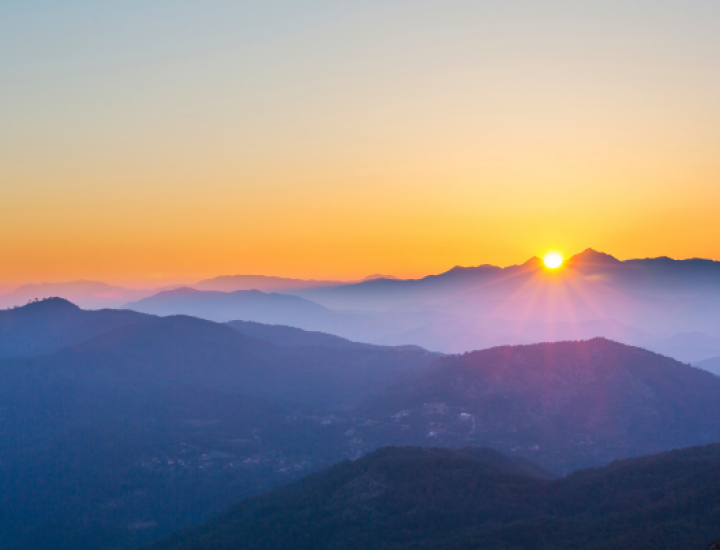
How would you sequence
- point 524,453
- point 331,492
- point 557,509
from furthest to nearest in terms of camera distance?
point 524,453 < point 331,492 < point 557,509

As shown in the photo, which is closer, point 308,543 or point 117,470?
point 308,543

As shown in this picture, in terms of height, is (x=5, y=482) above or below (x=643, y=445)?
above

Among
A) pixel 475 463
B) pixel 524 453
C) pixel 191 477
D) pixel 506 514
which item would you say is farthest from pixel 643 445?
pixel 191 477

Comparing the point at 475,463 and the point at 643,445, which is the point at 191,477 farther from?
the point at 643,445

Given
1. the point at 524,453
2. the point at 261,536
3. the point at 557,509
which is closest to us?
the point at 557,509

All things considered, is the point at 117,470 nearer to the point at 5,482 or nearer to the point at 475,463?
the point at 5,482

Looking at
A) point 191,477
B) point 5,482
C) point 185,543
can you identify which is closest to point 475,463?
point 185,543
